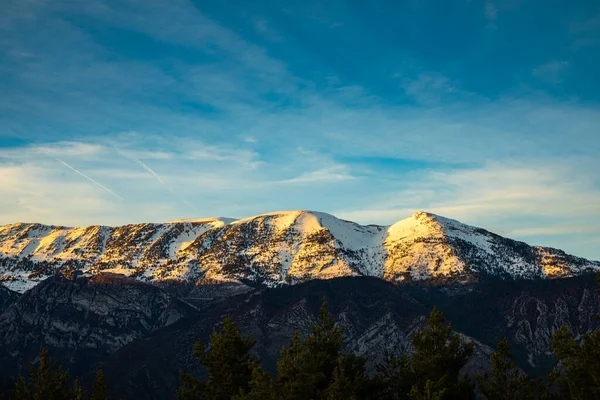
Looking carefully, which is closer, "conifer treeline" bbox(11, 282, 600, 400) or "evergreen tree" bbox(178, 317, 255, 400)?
"conifer treeline" bbox(11, 282, 600, 400)

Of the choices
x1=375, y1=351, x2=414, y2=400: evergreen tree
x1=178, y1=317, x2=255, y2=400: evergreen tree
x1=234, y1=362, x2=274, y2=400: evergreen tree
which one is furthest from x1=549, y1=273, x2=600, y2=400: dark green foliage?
x1=178, y1=317, x2=255, y2=400: evergreen tree

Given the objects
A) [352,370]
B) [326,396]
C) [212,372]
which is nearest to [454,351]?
[352,370]

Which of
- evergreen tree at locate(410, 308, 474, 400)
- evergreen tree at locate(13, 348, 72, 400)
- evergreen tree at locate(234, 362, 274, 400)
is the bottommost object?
evergreen tree at locate(13, 348, 72, 400)

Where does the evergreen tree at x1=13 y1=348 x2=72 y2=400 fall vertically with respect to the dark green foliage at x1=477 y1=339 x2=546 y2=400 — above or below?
below

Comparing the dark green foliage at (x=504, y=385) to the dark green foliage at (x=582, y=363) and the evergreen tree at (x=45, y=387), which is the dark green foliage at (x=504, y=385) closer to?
the dark green foliage at (x=582, y=363)

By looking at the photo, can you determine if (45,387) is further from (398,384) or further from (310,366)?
(398,384)

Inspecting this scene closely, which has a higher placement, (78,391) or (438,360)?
(438,360)

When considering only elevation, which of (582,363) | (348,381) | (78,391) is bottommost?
(78,391)

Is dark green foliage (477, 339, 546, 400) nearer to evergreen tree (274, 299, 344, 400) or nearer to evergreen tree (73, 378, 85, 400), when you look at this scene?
evergreen tree (274, 299, 344, 400)

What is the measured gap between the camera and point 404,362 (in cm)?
5772

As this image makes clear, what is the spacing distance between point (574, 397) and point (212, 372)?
35.5 m

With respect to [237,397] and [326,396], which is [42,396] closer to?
[237,397]

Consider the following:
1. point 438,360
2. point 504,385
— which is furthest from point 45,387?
point 504,385

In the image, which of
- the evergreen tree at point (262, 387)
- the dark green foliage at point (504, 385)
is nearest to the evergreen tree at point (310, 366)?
the evergreen tree at point (262, 387)
